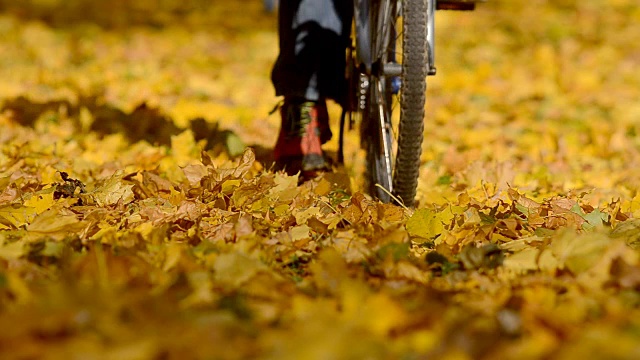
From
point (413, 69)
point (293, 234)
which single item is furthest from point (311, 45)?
point (293, 234)

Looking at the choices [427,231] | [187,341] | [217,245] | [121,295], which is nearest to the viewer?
[187,341]

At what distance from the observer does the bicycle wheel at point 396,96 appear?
6.91ft

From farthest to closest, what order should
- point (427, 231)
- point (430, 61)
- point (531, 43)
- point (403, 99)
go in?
point (531, 43)
point (430, 61)
point (403, 99)
point (427, 231)

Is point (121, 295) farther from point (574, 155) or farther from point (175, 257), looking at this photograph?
point (574, 155)

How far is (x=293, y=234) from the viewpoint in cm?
190

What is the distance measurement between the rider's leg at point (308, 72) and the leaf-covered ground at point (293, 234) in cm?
17

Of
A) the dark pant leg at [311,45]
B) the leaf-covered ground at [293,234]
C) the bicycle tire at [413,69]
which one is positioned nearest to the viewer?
the leaf-covered ground at [293,234]

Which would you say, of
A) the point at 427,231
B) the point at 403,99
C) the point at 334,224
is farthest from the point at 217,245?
the point at 403,99

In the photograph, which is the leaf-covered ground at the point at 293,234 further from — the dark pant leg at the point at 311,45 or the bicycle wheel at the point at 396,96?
the dark pant leg at the point at 311,45

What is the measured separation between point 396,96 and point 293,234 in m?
0.91

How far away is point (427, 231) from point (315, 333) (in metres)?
0.88

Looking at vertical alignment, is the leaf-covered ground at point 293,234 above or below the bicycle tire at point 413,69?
below

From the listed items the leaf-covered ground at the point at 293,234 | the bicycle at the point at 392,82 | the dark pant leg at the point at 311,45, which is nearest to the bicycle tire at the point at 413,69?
the bicycle at the point at 392,82

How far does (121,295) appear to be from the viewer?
4.18 ft
